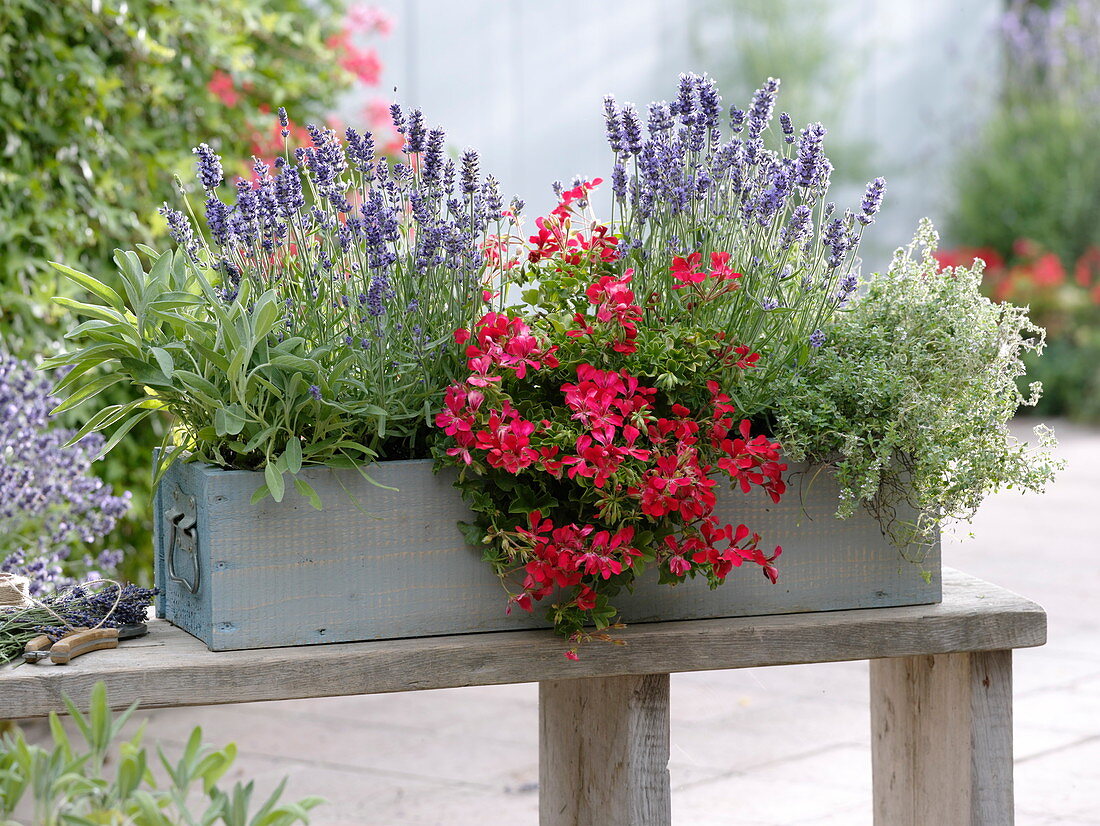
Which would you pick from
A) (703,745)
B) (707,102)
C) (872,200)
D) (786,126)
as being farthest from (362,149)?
(703,745)

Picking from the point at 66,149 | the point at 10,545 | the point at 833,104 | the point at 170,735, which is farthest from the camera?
the point at 833,104

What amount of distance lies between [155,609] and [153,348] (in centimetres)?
45

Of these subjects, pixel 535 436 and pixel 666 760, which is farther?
pixel 666 760

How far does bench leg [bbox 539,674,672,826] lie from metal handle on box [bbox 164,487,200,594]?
0.57 meters

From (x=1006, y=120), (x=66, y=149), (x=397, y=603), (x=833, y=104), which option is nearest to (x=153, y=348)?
(x=397, y=603)

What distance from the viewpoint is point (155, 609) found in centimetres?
169

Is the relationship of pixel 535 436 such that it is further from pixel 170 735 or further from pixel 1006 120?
pixel 1006 120

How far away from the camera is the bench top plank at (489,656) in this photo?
4.63ft

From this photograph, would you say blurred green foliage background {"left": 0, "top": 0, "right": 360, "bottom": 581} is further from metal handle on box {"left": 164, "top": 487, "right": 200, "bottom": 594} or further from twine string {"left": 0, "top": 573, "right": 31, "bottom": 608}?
metal handle on box {"left": 164, "top": 487, "right": 200, "bottom": 594}

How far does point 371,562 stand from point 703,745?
6.88ft

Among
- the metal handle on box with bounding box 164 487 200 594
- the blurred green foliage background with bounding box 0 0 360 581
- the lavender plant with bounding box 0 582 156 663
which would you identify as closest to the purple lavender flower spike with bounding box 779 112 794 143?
the metal handle on box with bounding box 164 487 200 594

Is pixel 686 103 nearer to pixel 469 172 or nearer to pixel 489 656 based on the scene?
pixel 469 172

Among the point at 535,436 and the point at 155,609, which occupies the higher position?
the point at 535,436

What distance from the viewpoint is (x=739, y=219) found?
1.67 meters
